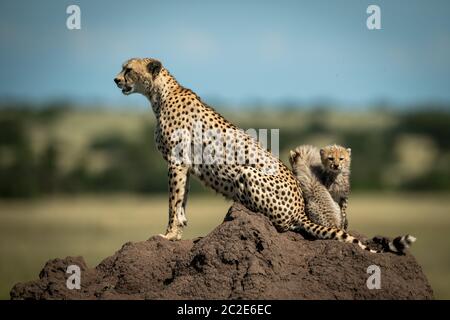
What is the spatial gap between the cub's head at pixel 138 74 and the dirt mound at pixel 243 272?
1.76 m

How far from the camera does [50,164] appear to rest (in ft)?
142

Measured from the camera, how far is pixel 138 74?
8883mm

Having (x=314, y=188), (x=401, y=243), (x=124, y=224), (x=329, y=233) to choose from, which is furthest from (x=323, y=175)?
(x=124, y=224)

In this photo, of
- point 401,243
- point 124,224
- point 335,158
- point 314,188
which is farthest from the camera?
point 124,224

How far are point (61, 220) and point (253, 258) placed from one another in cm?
3066

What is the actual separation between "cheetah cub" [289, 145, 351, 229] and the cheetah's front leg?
1006 millimetres

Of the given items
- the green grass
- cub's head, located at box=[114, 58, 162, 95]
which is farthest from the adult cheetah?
the green grass

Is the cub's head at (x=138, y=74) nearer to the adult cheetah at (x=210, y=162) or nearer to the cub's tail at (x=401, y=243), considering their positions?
the adult cheetah at (x=210, y=162)

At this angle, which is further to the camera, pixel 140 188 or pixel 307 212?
pixel 140 188

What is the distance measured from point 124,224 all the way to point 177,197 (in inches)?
1027

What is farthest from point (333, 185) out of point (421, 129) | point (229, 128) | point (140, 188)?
point (421, 129)

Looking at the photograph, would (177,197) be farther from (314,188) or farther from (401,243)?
(401,243)

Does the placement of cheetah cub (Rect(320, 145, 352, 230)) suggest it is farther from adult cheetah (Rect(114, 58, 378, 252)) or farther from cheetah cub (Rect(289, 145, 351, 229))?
adult cheetah (Rect(114, 58, 378, 252))

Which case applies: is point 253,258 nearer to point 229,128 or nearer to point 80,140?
A: point 229,128
